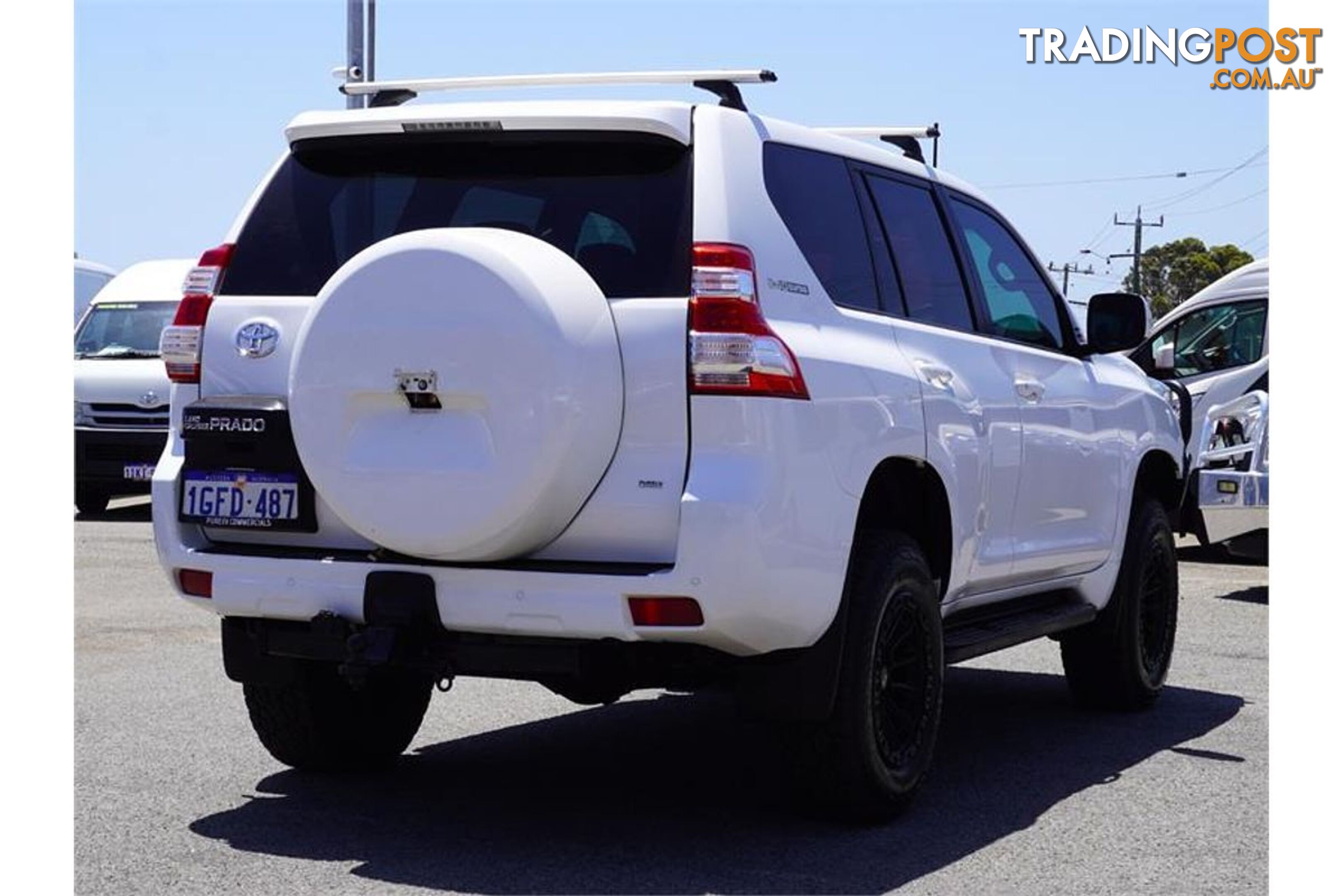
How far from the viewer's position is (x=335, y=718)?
6.72m

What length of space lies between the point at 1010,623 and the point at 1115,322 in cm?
156

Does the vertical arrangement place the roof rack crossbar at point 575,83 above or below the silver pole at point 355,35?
below

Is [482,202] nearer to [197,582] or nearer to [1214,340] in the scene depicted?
[197,582]

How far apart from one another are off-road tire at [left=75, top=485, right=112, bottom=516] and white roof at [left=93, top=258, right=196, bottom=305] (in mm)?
1964

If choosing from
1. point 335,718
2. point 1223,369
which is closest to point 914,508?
point 335,718

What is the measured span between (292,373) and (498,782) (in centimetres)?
183

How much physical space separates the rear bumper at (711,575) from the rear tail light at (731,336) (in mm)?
51

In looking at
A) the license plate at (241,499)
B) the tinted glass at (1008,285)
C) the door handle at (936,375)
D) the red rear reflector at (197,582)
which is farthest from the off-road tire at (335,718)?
the tinted glass at (1008,285)

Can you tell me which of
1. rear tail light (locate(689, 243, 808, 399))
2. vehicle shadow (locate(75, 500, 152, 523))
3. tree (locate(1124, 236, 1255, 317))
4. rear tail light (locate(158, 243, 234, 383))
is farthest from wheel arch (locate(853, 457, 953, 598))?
tree (locate(1124, 236, 1255, 317))

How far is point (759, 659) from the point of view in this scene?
5.74m

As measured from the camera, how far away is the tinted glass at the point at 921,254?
6758 mm

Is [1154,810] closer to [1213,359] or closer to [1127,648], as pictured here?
[1127,648]

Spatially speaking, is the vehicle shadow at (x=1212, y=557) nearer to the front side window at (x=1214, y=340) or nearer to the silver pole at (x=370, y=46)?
the front side window at (x=1214, y=340)
